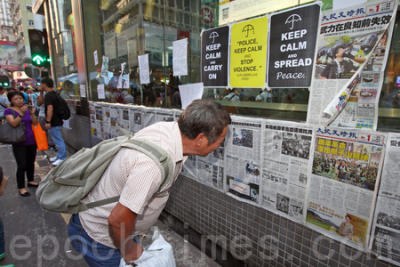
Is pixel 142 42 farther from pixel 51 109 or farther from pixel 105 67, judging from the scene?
pixel 51 109

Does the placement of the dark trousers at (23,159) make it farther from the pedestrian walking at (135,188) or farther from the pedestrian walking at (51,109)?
the pedestrian walking at (135,188)

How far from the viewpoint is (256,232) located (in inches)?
83.3

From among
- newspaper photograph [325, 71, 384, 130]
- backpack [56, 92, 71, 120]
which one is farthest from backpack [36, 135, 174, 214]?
backpack [56, 92, 71, 120]

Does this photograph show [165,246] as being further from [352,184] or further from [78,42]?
[78,42]

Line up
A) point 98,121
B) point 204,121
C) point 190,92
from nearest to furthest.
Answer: point 204,121 → point 190,92 → point 98,121

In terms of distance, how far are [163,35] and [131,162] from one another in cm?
273

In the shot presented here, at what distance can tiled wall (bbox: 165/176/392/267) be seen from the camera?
5.33ft

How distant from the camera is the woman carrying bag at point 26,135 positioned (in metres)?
3.61

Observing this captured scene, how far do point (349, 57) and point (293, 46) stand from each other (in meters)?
0.42

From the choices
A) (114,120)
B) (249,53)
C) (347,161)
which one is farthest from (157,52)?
(347,161)

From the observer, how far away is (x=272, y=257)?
2.00m

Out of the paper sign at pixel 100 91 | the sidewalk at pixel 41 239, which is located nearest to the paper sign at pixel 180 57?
the sidewalk at pixel 41 239

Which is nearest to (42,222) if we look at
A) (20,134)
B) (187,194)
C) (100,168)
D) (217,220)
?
(20,134)

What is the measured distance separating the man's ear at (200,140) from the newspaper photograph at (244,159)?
0.77 m
